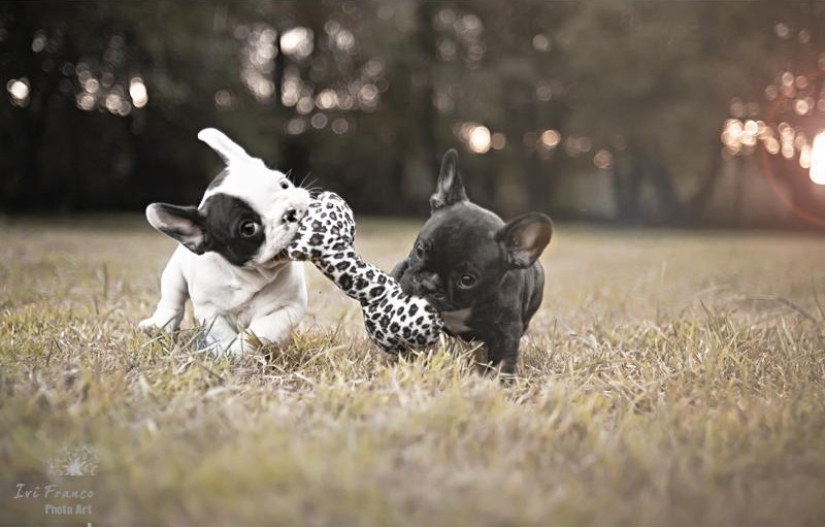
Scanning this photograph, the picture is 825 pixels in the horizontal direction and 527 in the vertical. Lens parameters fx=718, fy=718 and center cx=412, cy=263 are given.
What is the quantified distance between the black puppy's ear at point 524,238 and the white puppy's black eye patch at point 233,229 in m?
0.74

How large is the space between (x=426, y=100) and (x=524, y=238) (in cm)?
1820

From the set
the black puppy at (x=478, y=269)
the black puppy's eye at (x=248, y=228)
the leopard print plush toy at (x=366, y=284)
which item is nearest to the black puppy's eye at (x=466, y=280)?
the black puppy at (x=478, y=269)

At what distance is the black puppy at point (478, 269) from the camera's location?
219 centimetres

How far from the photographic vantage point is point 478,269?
2182 mm

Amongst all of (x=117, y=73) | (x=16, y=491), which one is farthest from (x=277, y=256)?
(x=117, y=73)

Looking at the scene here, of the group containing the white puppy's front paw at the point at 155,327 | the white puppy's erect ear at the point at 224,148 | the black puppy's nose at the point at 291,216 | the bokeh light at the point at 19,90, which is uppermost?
the bokeh light at the point at 19,90

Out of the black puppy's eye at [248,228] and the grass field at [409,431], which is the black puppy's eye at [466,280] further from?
the black puppy's eye at [248,228]

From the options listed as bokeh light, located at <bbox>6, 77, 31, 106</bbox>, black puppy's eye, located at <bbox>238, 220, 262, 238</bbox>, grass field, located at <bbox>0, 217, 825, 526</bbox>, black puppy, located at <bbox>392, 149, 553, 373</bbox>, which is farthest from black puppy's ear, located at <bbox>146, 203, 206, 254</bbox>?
bokeh light, located at <bbox>6, 77, 31, 106</bbox>

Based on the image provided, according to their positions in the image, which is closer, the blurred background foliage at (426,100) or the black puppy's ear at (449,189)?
the black puppy's ear at (449,189)

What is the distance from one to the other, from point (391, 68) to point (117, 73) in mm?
7302

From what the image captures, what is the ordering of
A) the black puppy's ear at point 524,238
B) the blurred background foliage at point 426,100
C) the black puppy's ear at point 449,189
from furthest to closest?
the blurred background foliage at point 426,100, the black puppy's ear at point 449,189, the black puppy's ear at point 524,238

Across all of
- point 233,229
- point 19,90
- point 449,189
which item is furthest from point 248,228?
point 19,90

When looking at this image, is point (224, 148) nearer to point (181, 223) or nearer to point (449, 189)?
point (181, 223)

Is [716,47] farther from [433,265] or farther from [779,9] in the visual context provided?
[433,265]
